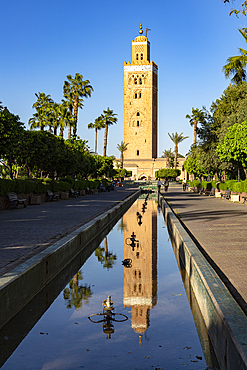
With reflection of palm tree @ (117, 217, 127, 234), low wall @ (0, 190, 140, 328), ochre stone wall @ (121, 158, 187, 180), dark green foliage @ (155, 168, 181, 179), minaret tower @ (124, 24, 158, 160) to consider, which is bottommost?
reflection of palm tree @ (117, 217, 127, 234)

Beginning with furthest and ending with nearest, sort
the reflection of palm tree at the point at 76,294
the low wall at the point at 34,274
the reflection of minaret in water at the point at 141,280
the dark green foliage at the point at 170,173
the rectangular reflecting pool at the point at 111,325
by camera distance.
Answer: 1. the dark green foliage at the point at 170,173
2. the reflection of palm tree at the point at 76,294
3. the reflection of minaret in water at the point at 141,280
4. the low wall at the point at 34,274
5. the rectangular reflecting pool at the point at 111,325

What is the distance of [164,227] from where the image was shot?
14.6 metres

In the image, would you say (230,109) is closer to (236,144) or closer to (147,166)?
(236,144)

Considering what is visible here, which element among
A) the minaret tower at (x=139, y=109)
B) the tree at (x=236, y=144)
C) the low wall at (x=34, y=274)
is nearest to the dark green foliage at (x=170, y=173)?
the minaret tower at (x=139, y=109)

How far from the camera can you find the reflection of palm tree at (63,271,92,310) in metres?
5.84

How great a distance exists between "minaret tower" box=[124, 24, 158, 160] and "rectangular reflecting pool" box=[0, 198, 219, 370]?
9847 centimetres

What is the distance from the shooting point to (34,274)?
598 centimetres

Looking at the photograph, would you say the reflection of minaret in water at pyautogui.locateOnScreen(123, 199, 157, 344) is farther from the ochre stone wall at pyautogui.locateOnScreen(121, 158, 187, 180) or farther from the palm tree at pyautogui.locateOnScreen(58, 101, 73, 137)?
the ochre stone wall at pyautogui.locateOnScreen(121, 158, 187, 180)

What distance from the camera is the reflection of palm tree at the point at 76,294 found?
5844mm

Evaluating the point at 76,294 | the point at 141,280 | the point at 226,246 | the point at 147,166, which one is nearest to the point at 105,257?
the point at 141,280

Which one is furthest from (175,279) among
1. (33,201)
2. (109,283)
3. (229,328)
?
(33,201)

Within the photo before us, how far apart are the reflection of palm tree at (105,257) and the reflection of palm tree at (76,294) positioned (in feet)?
4.75

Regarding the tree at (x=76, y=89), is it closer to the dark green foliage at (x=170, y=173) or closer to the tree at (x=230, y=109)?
the tree at (x=230, y=109)

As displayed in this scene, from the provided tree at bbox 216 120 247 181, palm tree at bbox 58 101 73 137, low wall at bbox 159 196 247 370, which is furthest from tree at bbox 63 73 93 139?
low wall at bbox 159 196 247 370
